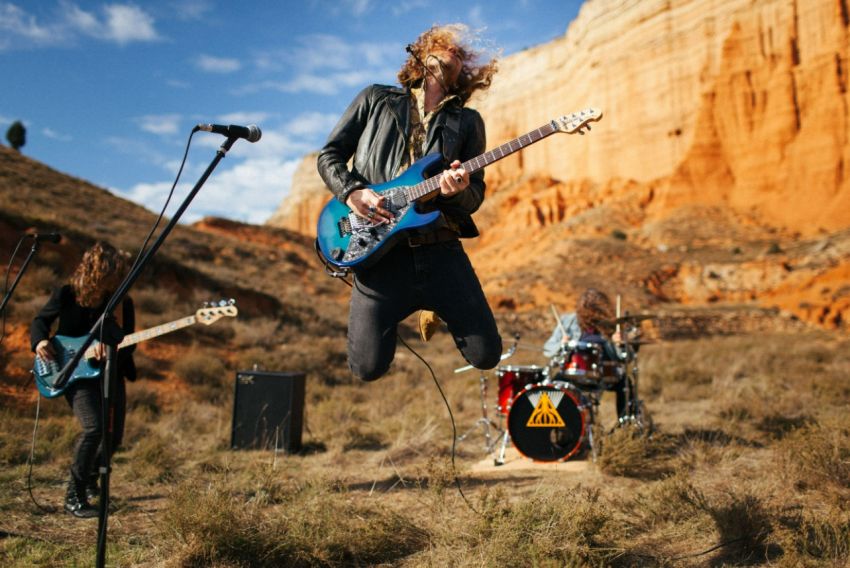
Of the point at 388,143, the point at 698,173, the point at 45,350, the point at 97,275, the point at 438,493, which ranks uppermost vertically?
the point at 698,173

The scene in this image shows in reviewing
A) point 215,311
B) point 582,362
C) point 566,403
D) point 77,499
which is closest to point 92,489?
point 77,499

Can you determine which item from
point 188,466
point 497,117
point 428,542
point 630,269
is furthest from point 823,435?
point 497,117

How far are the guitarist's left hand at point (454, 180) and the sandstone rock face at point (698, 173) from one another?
25934 millimetres

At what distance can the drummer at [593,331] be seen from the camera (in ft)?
22.8

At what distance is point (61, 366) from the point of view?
16.3 ft

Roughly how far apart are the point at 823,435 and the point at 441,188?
179 inches

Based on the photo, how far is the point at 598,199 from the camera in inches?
1779

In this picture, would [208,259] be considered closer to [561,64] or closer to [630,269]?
[630,269]

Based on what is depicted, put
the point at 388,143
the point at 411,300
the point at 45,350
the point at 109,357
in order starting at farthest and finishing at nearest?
the point at 45,350, the point at 388,143, the point at 411,300, the point at 109,357

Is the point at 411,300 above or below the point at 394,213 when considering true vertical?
below

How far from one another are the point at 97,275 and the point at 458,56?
324 cm

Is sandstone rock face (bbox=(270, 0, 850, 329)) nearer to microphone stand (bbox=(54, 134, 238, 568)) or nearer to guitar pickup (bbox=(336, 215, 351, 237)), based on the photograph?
guitar pickup (bbox=(336, 215, 351, 237))

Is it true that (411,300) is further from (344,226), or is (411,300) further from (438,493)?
(438,493)

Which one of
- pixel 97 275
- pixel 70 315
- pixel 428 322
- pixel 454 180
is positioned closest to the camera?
pixel 454 180
